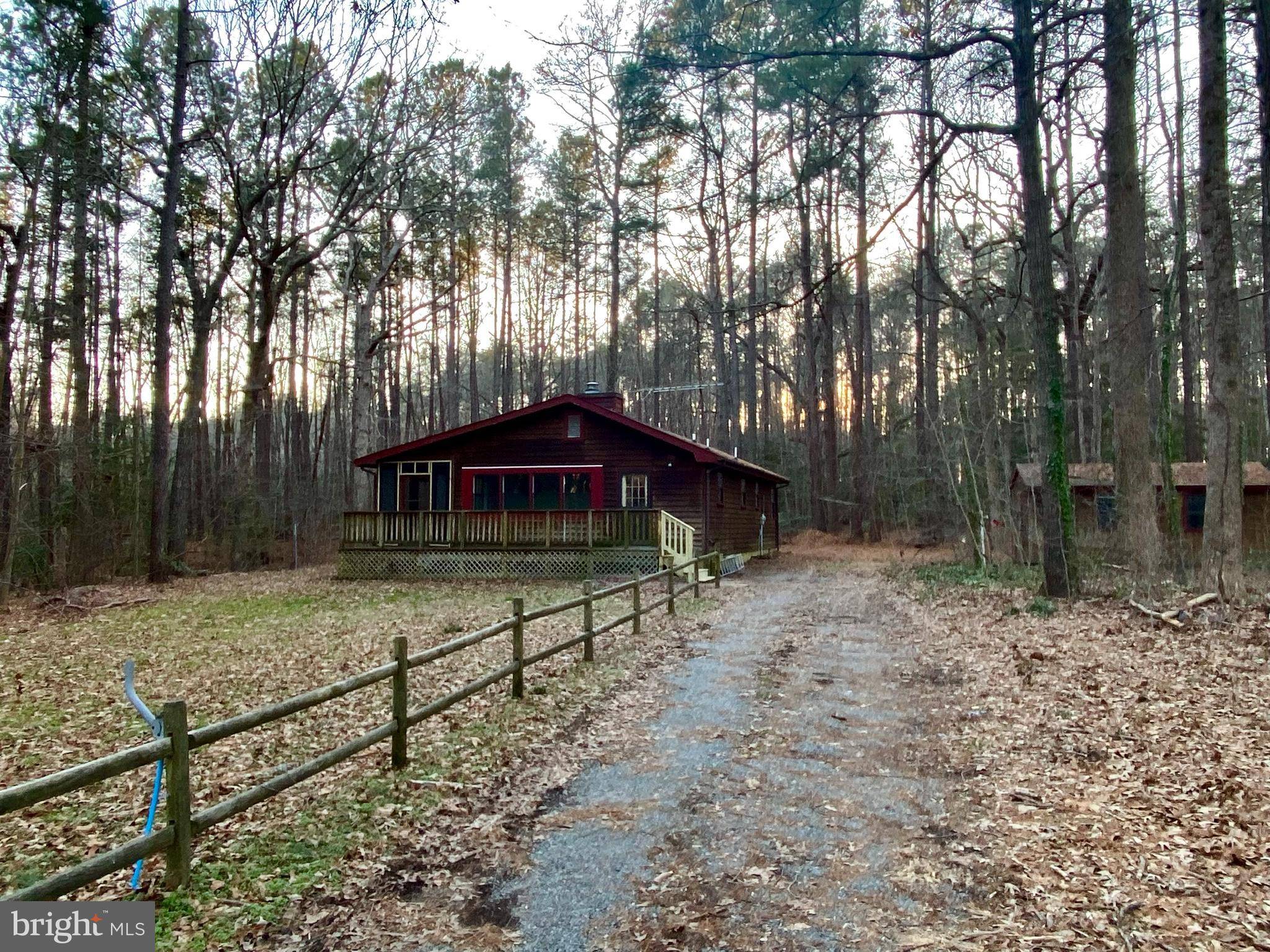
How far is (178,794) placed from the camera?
3.78m

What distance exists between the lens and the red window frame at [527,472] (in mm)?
21734

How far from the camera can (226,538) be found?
26.0 meters

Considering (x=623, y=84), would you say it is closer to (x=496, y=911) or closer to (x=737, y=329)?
(x=496, y=911)

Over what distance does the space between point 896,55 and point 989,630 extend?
27.0 feet

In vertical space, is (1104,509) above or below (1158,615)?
above

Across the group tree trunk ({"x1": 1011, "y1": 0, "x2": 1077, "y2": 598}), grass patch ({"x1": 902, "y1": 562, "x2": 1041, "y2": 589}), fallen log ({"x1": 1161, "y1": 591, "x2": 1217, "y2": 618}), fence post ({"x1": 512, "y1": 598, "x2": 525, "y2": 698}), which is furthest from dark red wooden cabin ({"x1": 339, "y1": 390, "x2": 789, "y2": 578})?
fence post ({"x1": 512, "y1": 598, "x2": 525, "y2": 698})

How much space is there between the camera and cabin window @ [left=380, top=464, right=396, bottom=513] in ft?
77.6

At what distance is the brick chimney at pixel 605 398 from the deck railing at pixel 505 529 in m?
4.24

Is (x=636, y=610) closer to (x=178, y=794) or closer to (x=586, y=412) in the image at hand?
(x=178, y=794)

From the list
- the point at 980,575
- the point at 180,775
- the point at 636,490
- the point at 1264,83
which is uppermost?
the point at 1264,83

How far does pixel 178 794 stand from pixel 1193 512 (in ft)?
94.2

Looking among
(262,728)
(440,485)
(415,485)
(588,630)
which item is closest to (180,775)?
(262,728)

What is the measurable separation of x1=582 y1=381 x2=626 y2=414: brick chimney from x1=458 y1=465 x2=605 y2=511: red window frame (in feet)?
6.52

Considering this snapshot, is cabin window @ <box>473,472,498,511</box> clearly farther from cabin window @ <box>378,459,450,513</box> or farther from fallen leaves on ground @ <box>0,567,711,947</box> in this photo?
fallen leaves on ground @ <box>0,567,711,947</box>
